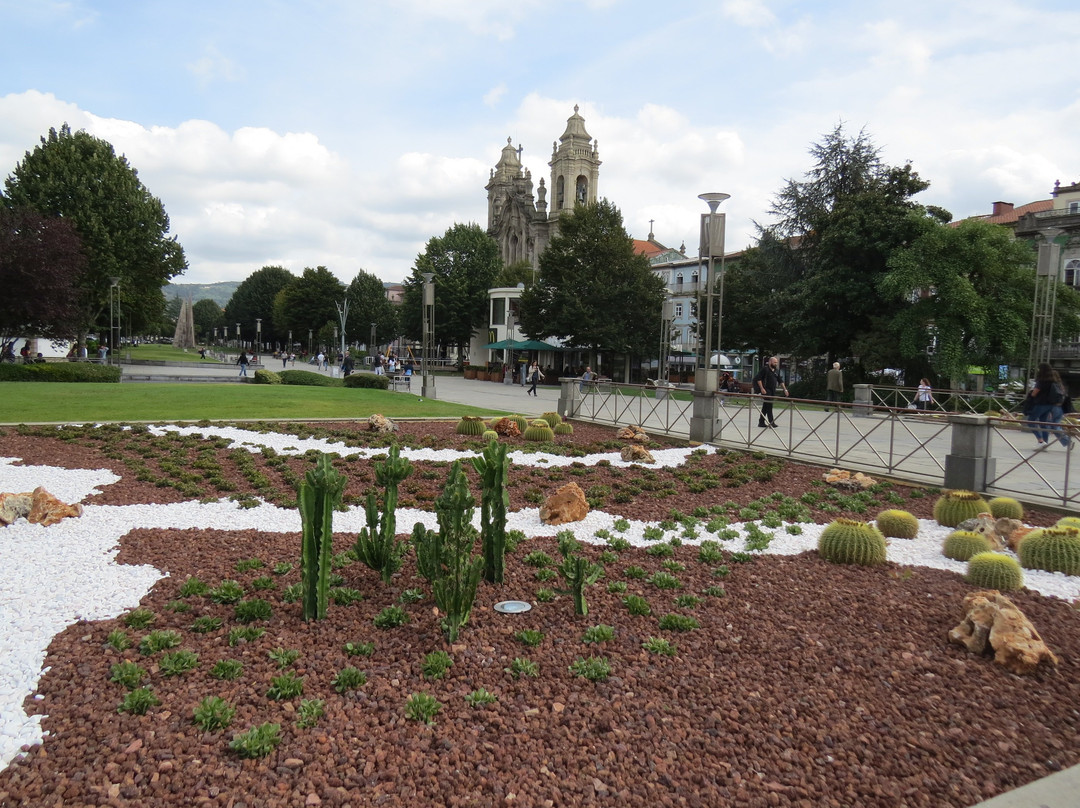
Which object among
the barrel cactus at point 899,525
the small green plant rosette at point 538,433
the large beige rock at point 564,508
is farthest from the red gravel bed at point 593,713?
the small green plant rosette at point 538,433

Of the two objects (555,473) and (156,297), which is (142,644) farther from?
(156,297)

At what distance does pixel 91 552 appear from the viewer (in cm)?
628

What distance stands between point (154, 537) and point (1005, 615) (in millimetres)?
6976

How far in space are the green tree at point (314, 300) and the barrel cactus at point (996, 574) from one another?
8116cm

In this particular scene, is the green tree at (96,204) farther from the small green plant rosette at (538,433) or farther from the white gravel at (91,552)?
the white gravel at (91,552)

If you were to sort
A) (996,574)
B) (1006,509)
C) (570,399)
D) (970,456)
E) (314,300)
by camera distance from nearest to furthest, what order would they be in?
(996,574), (1006,509), (970,456), (570,399), (314,300)

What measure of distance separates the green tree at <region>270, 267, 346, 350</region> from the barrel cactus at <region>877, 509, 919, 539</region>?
79462 mm

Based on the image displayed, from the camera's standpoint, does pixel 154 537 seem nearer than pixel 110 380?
Yes

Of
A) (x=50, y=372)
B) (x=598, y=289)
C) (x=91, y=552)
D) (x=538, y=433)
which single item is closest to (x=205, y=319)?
(x=598, y=289)

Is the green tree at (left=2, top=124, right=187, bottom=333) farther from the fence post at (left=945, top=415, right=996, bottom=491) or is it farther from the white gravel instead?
the fence post at (left=945, top=415, right=996, bottom=491)

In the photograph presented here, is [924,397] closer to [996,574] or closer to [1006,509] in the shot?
[1006,509]

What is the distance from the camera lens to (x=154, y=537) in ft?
22.2

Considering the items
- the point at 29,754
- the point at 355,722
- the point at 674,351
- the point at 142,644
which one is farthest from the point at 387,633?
the point at 674,351

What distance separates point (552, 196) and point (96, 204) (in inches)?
2078
